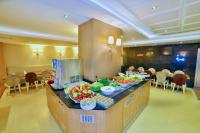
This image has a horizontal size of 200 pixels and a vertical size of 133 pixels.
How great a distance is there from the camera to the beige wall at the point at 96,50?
300 cm

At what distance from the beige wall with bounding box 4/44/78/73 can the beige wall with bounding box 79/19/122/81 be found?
16.3ft

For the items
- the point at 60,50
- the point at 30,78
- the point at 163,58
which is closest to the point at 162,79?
the point at 163,58

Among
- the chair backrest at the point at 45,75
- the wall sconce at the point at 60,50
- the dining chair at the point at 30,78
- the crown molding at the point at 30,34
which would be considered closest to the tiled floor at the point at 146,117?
the dining chair at the point at 30,78

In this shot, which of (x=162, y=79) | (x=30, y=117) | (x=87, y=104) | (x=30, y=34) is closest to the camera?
(x=87, y=104)

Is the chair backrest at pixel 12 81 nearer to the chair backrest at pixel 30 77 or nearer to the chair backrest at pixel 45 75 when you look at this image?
the chair backrest at pixel 30 77

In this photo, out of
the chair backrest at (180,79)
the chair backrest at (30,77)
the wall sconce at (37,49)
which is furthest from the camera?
the wall sconce at (37,49)

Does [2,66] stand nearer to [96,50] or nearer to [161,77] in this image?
[96,50]

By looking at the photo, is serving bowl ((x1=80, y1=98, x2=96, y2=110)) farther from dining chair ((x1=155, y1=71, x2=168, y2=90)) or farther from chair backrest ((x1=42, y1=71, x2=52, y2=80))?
dining chair ((x1=155, y1=71, x2=168, y2=90))

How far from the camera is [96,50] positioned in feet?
10.0

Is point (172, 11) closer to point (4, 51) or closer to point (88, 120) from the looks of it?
point (88, 120)

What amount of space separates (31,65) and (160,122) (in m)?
7.39

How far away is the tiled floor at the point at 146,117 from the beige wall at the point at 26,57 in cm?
281

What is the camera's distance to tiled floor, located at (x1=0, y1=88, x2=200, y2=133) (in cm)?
249

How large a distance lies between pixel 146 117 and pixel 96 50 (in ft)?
7.73
